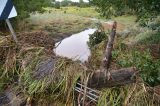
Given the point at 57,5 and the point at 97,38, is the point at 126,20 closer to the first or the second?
the point at 97,38

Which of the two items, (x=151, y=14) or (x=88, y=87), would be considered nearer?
(x=88, y=87)

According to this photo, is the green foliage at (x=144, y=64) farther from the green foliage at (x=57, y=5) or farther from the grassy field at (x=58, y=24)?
the green foliage at (x=57, y=5)

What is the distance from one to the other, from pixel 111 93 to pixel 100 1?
4.12 metres

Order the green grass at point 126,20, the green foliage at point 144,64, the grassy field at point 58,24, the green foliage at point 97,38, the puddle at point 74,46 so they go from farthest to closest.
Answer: the green grass at point 126,20
the grassy field at point 58,24
the green foliage at point 97,38
the puddle at point 74,46
the green foliage at point 144,64

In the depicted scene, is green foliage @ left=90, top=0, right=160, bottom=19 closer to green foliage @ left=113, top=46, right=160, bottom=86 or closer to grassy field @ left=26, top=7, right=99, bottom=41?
green foliage @ left=113, top=46, right=160, bottom=86

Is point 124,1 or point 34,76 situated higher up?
point 124,1

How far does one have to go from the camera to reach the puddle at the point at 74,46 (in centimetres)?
1158

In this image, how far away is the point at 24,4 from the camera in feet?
53.5

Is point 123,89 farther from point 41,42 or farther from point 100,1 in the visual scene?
point 100,1

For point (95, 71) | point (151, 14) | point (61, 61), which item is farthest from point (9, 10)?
point (151, 14)

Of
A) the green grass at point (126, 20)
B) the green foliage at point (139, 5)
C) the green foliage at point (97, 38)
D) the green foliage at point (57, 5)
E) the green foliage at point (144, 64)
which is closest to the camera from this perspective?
the green foliage at point (144, 64)

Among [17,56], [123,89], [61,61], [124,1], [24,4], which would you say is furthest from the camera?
[24,4]

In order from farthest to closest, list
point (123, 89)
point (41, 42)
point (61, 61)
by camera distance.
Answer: point (41, 42) → point (61, 61) → point (123, 89)

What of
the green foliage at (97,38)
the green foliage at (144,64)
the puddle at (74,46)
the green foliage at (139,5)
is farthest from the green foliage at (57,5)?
the green foliage at (139,5)
